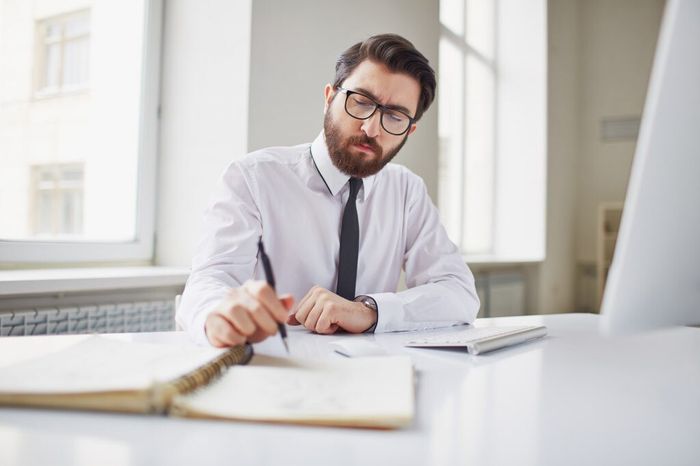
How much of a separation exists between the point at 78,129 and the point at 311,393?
6.22 feet

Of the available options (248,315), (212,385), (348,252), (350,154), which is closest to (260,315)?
(248,315)

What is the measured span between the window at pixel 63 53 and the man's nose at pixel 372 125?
1246mm

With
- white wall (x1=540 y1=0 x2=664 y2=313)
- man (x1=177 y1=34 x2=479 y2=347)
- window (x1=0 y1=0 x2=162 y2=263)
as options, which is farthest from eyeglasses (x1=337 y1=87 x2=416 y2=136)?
white wall (x1=540 y1=0 x2=664 y2=313)

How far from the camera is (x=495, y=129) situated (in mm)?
5406

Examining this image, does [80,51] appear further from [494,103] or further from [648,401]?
[494,103]

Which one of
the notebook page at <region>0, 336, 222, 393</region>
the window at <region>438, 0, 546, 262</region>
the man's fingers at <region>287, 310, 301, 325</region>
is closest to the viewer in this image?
the notebook page at <region>0, 336, 222, 393</region>

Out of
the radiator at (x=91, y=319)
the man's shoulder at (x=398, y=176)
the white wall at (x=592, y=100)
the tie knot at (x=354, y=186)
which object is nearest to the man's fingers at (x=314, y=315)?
the tie knot at (x=354, y=186)

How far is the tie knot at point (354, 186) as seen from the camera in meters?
1.56

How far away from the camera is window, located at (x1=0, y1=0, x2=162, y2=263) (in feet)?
6.07

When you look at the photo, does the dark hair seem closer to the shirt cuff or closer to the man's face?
the man's face

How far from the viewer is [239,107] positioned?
2.12 meters

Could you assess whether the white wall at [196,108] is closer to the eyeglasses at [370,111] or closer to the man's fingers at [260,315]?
the eyeglasses at [370,111]

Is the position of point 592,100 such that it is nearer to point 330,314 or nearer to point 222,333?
point 330,314

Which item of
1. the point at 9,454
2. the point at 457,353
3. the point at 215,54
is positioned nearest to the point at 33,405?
the point at 9,454
